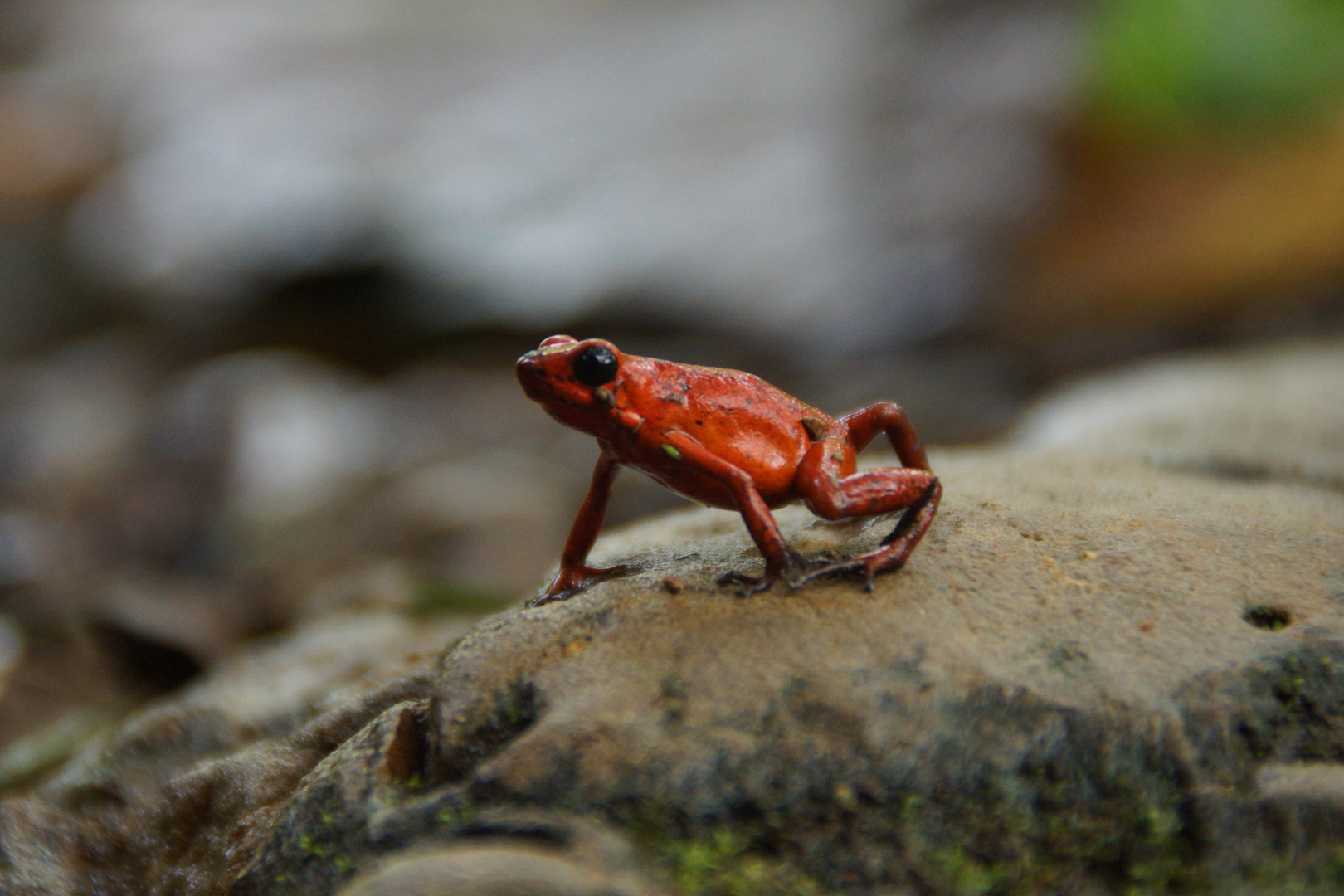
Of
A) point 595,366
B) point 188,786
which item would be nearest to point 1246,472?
point 595,366

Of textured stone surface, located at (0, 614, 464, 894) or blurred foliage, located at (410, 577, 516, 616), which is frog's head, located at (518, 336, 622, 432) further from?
blurred foliage, located at (410, 577, 516, 616)

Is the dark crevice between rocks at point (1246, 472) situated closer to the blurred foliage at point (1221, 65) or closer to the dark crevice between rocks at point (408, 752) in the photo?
the dark crevice between rocks at point (408, 752)

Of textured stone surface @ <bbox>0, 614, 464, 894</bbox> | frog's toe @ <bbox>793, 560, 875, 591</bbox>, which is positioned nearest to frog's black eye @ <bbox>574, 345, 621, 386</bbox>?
frog's toe @ <bbox>793, 560, 875, 591</bbox>

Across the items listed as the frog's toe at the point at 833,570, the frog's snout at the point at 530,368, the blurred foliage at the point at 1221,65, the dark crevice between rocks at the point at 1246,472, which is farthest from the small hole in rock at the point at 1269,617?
the blurred foliage at the point at 1221,65

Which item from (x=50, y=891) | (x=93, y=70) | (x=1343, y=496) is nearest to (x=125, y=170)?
(x=93, y=70)

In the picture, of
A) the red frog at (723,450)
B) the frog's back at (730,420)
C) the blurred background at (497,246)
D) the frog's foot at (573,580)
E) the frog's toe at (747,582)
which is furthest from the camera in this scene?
the blurred background at (497,246)

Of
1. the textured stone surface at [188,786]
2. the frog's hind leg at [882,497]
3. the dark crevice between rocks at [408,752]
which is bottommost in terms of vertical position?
the textured stone surface at [188,786]

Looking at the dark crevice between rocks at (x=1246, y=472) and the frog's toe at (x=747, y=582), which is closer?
the frog's toe at (x=747, y=582)
